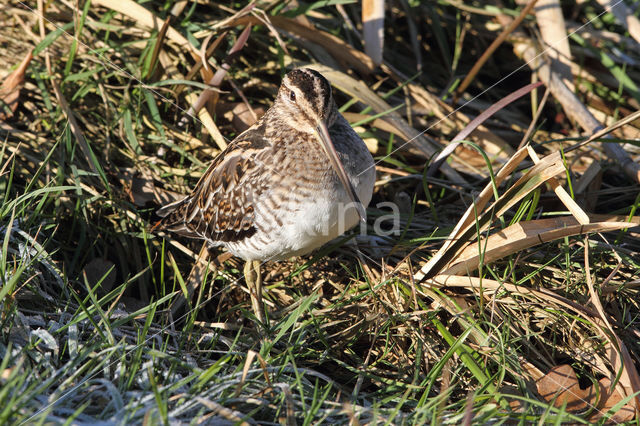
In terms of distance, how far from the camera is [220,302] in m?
3.97

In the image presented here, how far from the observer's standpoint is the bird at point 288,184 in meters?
3.44

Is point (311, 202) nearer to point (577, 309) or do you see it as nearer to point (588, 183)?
point (577, 309)

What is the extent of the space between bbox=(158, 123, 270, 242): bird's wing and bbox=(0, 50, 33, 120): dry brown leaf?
53.0 inches

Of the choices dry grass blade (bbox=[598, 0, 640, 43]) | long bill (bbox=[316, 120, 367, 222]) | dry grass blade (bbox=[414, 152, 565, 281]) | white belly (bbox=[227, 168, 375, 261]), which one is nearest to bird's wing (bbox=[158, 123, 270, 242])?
white belly (bbox=[227, 168, 375, 261])

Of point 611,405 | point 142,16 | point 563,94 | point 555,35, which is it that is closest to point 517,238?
point 611,405

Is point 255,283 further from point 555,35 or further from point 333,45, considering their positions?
point 555,35

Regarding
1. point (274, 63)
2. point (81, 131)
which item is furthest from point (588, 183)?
point (81, 131)

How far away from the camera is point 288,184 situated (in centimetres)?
349

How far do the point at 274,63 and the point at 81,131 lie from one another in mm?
1474

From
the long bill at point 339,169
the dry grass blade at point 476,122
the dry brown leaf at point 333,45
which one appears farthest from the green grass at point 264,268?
the long bill at point 339,169

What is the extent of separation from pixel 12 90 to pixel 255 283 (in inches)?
86.6

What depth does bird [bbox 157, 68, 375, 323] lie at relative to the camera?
11.3ft

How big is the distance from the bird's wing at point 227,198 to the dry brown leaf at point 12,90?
1346 mm

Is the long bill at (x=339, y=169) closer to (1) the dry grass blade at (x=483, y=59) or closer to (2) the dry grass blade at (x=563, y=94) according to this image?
(1) the dry grass blade at (x=483, y=59)
